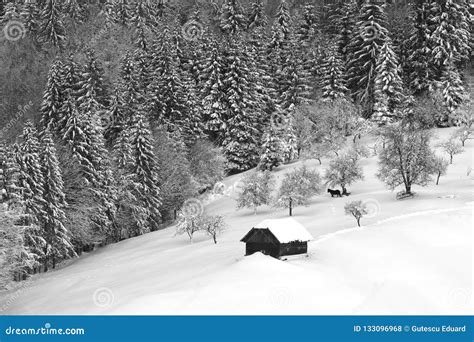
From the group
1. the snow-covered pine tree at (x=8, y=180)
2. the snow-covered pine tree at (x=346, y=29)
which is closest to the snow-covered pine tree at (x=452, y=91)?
the snow-covered pine tree at (x=346, y=29)

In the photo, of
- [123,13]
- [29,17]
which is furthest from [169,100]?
[29,17]

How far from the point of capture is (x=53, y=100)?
65938 millimetres

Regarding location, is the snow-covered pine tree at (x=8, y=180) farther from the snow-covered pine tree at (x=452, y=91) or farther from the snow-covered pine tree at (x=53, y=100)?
the snow-covered pine tree at (x=452, y=91)

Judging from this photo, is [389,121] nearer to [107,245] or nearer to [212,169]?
[212,169]

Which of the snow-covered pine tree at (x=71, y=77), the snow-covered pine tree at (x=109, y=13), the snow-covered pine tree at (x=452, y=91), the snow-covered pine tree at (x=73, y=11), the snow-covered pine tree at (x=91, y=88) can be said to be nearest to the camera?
the snow-covered pine tree at (x=452, y=91)

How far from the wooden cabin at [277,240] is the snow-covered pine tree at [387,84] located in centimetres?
3181

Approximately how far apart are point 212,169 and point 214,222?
19.7 m

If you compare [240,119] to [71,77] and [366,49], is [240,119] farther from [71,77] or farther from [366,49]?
[71,77]

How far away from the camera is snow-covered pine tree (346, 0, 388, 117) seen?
68.8m

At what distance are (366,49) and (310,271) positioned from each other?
46544 millimetres

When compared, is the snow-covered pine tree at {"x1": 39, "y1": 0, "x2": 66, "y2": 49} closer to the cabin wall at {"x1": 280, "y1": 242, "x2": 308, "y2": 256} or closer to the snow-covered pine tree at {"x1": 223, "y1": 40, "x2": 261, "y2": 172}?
the snow-covered pine tree at {"x1": 223, "y1": 40, "x2": 261, "y2": 172}

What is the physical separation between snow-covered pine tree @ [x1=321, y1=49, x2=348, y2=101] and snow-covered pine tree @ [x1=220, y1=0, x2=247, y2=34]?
82.7 feet

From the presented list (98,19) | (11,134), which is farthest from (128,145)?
(98,19)

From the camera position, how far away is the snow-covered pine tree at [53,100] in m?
64.6
